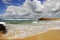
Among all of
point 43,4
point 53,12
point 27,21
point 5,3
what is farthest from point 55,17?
point 5,3

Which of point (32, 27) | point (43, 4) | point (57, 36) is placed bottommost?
point (57, 36)

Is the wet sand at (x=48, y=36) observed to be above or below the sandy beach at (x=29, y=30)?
below

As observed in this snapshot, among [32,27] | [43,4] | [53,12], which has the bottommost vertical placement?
[32,27]

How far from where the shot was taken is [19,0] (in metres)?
1.53

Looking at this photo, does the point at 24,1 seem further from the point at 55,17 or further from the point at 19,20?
the point at 55,17

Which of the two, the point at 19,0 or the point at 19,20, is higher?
the point at 19,0

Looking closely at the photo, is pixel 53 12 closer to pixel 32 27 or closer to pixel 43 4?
pixel 43 4

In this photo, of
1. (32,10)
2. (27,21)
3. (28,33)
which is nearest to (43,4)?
(32,10)

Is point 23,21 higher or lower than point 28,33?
higher

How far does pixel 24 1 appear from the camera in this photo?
154 centimetres

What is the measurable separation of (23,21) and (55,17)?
37cm

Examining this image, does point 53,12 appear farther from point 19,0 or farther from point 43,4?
point 19,0

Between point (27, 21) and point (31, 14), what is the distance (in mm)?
94

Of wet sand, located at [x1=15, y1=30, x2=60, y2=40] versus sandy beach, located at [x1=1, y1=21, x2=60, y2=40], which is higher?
sandy beach, located at [x1=1, y1=21, x2=60, y2=40]
